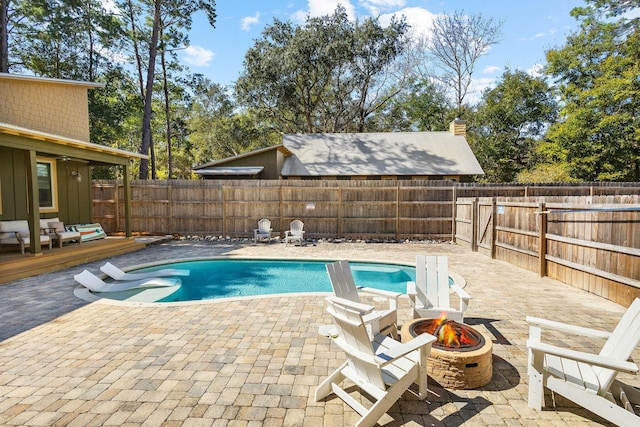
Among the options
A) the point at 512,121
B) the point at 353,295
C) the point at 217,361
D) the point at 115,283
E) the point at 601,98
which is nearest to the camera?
the point at 217,361

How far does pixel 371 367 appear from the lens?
2387 millimetres

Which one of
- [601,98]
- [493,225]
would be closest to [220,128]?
[493,225]

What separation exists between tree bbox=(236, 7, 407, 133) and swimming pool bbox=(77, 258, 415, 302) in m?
17.9

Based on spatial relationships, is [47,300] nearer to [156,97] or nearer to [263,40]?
[263,40]

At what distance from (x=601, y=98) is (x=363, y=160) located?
1549cm

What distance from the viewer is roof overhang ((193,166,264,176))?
15922 millimetres

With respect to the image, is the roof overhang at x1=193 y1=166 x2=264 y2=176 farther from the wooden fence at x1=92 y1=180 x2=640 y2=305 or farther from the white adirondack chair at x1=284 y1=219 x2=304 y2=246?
the white adirondack chair at x1=284 y1=219 x2=304 y2=246

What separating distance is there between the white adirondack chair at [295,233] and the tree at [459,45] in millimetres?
21242

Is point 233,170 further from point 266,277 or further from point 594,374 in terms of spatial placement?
point 594,374

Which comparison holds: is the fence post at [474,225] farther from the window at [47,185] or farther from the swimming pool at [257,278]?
the window at [47,185]

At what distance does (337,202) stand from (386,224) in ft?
6.73

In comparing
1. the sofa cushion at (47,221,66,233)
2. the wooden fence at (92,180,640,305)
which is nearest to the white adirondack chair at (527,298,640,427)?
the wooden fence at (92,180,640,305)

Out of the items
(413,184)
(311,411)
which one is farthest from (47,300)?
(413,184)

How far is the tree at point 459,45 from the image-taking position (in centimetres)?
2433
